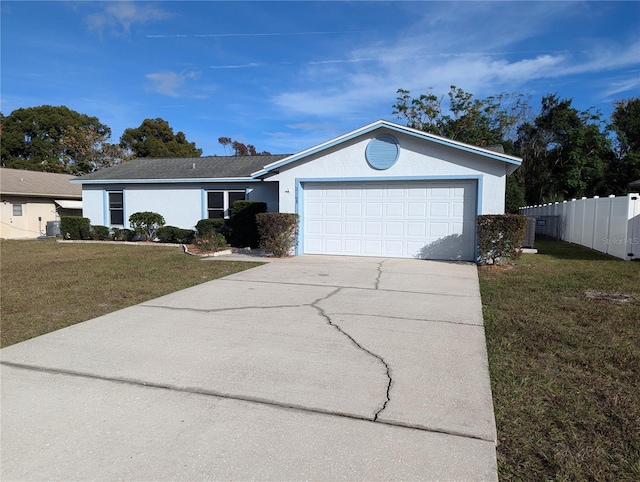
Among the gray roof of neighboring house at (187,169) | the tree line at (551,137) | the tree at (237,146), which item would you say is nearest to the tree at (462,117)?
the tree line at (551,137)

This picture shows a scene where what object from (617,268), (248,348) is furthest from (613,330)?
(617,268)

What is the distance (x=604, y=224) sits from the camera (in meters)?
13.3

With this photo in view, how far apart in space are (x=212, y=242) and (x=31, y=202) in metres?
14.8

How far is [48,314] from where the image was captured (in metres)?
5.78

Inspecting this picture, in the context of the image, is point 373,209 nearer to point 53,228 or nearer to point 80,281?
point 80,281

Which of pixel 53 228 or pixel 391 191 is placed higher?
pixel 391 191

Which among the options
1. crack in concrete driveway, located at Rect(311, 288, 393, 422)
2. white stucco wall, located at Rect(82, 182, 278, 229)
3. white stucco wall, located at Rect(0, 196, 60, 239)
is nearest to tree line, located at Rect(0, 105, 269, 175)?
white stucco wall, located at Rect(0, 196, 60, 239)

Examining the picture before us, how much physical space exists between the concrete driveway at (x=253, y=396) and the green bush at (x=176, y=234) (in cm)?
1068

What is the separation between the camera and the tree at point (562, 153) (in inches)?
1190

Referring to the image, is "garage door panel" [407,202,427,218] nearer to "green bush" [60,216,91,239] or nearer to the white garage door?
the white garage door

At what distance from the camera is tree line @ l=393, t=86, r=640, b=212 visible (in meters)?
30.2

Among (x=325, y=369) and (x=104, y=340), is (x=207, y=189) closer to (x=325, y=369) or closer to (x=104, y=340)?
(x=104, y=340)

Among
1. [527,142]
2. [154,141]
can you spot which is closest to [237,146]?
[154,141]

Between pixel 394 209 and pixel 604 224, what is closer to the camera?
pixel 394 209
